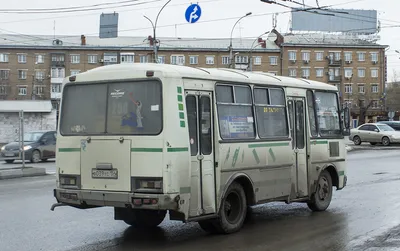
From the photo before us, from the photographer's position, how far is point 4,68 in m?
86.1

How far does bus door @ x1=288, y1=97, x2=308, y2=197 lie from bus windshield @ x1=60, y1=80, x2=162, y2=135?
3.57 m

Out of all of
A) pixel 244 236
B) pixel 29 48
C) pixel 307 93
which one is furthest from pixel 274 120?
pixel 29 48

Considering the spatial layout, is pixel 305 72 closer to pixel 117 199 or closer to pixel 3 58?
pixel 3 58

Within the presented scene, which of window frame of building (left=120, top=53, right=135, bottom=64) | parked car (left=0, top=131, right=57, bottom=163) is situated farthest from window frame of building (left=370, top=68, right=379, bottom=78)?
parked car (left=0, top=131, right=57, bottom=163)

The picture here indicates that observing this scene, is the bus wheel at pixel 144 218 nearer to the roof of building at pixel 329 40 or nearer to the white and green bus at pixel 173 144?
the white and green bus at pixel 173 144

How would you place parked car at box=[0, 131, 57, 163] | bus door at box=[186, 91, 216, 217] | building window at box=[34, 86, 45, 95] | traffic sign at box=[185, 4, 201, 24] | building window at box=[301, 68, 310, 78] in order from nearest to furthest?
bus door at box=[186, 91, 216, 217]
parked car at box=[0, 131, 57, 163]
traffic sign at box=[185, 4, 201, 24]
building window at box=[34, 86, 45, 95]
building window at box=[301, 68, 310, 78]

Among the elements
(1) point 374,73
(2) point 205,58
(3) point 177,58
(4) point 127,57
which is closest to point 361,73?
(1) point 374,73

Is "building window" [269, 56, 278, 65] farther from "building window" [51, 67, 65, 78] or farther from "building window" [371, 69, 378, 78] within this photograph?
"building window" [51, 67, 65, 78]

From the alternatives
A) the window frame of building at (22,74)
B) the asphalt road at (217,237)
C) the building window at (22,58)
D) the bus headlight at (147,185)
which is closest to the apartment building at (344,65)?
the building window at (22,58)

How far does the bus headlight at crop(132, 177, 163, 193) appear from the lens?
7.64 metres

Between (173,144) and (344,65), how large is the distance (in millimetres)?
91896

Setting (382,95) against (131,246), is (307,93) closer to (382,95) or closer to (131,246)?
(131,246)

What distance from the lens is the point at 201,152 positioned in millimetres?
8273

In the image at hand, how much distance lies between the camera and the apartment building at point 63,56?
281 feet
